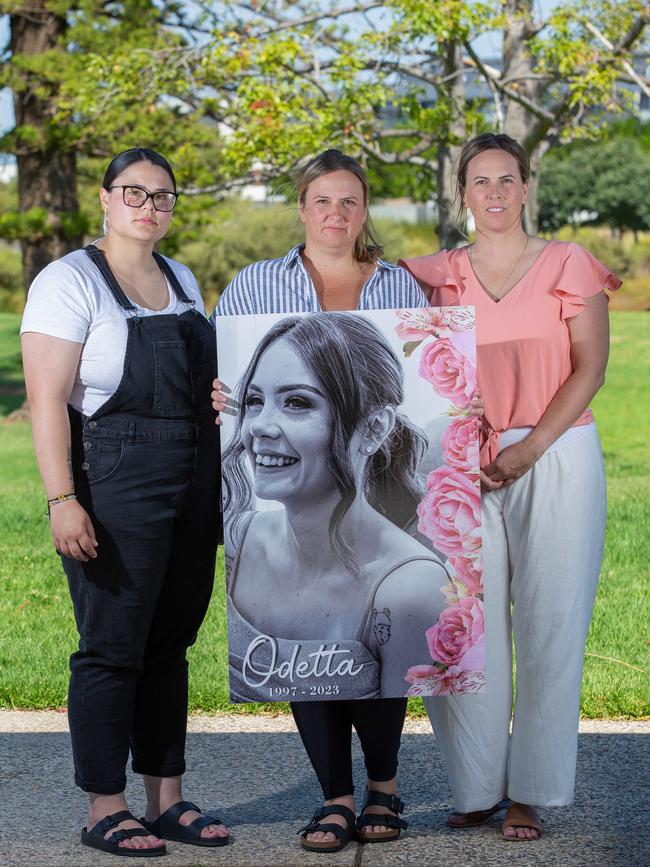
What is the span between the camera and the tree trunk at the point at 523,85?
13.2 m

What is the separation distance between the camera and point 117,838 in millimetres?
3652

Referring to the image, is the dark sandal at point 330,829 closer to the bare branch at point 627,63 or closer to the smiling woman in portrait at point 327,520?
the smiling woman in portrait at point 327,520

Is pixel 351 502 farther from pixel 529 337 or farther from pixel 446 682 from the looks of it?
pixel 529 337

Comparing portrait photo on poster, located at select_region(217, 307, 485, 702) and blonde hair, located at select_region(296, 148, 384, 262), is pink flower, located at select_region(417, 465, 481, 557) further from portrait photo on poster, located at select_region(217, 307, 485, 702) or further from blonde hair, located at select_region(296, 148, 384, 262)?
blonde hair, located at select_region(296, 148, 384, 262)

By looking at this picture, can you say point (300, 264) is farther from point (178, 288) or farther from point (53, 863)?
point (53, 863)

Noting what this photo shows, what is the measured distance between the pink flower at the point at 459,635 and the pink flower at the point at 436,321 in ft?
2.50

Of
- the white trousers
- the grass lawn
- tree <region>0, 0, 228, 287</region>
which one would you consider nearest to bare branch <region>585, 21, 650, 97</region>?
the grass lawn

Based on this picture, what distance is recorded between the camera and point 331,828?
12.2 ft

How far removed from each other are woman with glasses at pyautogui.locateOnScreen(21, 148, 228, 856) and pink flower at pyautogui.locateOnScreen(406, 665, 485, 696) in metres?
0.69

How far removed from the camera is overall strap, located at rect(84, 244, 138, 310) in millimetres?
3543

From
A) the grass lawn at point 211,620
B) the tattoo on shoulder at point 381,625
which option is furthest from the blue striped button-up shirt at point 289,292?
the grass lawn at point 211,620

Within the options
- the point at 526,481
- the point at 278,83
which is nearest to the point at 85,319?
the point at 526,481

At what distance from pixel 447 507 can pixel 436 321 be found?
0.53 metres

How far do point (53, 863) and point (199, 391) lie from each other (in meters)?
1.40
